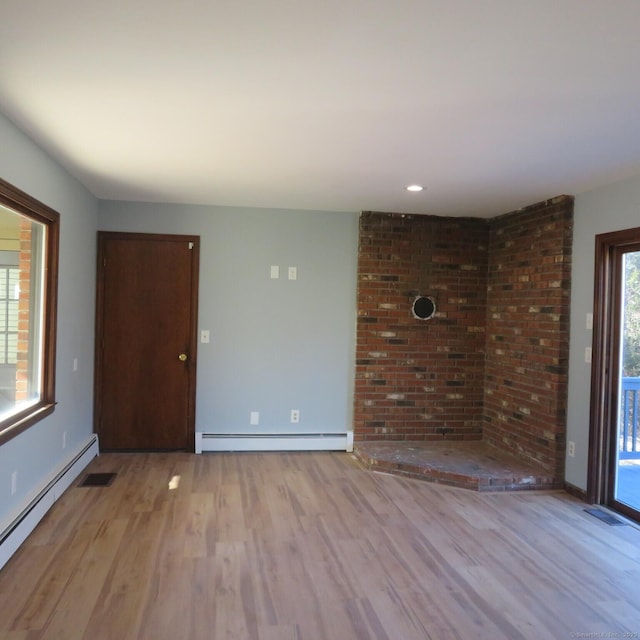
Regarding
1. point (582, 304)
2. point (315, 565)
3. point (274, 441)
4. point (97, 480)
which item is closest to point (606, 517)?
point (582, 304)

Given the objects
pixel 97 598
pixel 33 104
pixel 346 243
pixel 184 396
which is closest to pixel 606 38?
pixel 33 104

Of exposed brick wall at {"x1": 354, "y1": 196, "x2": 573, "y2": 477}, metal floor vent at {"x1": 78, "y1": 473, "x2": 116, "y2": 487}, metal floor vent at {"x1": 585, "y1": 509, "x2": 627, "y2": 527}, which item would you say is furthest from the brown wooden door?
metal floor vent at {"x1": 585, "y1": 509, "x2": 627, "y2": 527}

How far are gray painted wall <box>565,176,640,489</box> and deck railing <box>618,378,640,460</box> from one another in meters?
0.23

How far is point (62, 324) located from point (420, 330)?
123 inches

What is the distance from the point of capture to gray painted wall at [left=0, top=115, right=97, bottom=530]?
3.05m

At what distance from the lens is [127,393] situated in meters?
5.09

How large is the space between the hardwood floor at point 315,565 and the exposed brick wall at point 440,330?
1.03m

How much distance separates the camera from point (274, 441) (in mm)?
5262

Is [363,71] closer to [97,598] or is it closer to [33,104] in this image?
[33,104]

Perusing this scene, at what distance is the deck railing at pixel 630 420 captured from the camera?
389 centimetres

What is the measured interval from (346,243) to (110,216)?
217 centimetres

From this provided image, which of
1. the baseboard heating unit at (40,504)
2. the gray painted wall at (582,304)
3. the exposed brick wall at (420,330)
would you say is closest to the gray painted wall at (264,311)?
the exposed brick wall at (420,330)

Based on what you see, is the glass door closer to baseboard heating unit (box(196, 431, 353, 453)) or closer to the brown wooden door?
baseboard heating unit (box(196, 431, 353, 453))

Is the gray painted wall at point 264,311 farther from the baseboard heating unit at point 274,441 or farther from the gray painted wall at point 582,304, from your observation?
the gray painted wall at point 582,304
